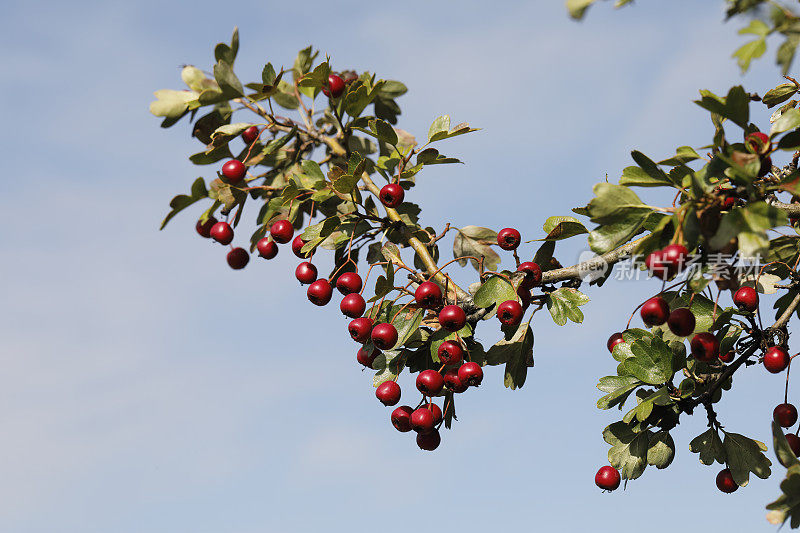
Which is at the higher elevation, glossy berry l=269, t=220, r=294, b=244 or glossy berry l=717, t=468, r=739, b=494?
glossy berry l=269, t=220, r=294, b=244

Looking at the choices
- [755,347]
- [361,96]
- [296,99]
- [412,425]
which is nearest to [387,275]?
[412,425]

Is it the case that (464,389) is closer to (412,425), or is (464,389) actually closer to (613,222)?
(412,425)

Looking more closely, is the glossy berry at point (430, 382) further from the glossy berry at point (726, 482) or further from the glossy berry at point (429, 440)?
the glossy berry at point (726, 482)

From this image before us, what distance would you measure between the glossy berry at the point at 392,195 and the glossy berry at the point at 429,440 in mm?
934

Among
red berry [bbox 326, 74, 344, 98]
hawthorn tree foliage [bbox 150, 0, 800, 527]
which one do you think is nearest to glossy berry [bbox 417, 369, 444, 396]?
hawthorn tree foliage [bbox 150, 0, 800, 527]

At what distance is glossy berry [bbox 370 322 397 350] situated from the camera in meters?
2.79

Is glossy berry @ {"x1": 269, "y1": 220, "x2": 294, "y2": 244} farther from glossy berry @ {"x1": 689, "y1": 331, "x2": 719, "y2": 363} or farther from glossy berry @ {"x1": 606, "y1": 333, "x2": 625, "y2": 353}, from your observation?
glossy berry @ {"x1": 689, "y1": 331, "x2": 719, "y2": 363}

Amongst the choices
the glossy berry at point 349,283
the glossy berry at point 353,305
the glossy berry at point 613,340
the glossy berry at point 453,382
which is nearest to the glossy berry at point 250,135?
the glossy berry at point 349,283

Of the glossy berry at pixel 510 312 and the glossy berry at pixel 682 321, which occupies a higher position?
the glossy berry at pixel 510 312

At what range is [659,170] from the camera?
7.87 feet

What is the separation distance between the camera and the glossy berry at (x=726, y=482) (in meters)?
2.99

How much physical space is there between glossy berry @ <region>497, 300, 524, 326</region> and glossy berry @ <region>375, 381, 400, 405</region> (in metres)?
0.51

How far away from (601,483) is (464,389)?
28.8 inches

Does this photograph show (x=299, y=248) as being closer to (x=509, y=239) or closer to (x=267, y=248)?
(x=267, y=248)
